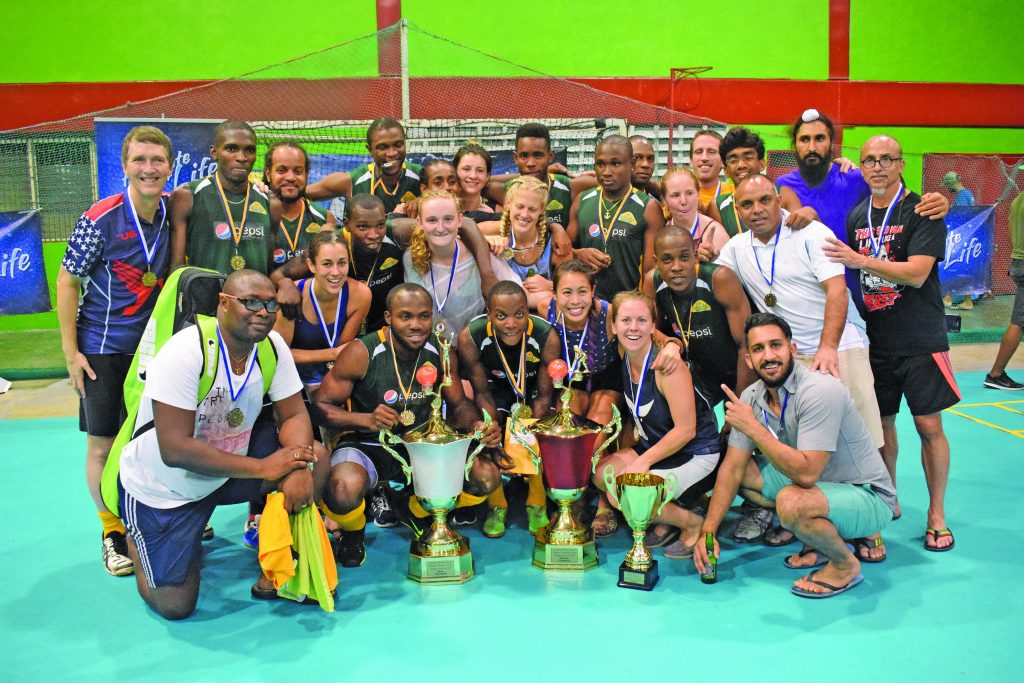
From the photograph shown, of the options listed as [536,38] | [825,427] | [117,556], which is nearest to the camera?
[825,427]

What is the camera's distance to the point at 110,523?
15.1ft

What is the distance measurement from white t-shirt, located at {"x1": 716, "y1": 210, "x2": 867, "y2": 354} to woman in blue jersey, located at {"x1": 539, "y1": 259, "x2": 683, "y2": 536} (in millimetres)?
905

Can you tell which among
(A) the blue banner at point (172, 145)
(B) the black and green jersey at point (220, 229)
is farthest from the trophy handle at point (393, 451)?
(A) the blue banner at point (172, 145)

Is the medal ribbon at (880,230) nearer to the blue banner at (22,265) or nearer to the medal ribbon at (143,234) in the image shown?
the medal ribbon at (143,234)

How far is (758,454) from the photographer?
15.7ft

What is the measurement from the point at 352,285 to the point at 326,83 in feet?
25.6

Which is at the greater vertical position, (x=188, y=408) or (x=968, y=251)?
(x=968, y=251)

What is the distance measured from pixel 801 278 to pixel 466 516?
7.78ft

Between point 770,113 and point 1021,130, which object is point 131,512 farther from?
point 1021,130

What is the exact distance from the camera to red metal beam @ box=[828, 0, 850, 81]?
547 inches

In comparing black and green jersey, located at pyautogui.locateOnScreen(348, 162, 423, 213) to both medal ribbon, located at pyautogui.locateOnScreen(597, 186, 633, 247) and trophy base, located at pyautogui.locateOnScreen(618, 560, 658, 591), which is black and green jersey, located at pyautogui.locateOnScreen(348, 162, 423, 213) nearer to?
medal ribbon, located at pyautogui.locateOnScreen(597, 186, 633, 247)

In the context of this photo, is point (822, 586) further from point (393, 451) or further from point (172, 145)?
point (172, 145)

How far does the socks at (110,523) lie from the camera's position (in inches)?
180

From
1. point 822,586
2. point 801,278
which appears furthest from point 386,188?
point 822,586
